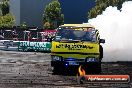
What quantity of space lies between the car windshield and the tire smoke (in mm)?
6378

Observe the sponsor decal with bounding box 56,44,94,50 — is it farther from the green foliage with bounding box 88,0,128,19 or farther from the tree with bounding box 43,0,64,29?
the tree with bounding box 43,0,64,29

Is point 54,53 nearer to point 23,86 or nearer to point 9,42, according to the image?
point 23,86

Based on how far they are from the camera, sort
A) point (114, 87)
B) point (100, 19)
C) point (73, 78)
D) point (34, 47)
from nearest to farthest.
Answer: point (114, 87), point (73, 78), point (100, 19), point (34, 47)

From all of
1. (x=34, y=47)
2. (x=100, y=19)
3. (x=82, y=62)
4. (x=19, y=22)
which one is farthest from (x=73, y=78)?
(x=19, y=22)

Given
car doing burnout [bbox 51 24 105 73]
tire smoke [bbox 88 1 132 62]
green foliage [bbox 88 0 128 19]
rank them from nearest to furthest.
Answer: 1. car doing burnout [bbox 51 24 105 73]
2. tire smoke [bbox 88 1 132 62]
3. green foliage [bbox 88 0 128 19]

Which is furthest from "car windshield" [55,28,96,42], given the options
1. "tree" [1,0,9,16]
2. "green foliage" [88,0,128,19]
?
"tree" [1,0,9,16]

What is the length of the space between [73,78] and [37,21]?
202 feet

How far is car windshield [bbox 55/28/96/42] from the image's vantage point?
56.4 feet

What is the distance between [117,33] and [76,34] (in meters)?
8.73

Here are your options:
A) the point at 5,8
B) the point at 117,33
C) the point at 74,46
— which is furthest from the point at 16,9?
the point at 74,46

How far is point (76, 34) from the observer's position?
17609 mm

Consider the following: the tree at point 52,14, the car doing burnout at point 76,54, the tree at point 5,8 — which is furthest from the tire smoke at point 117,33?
the tree at point 5,8

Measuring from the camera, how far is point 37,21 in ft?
253

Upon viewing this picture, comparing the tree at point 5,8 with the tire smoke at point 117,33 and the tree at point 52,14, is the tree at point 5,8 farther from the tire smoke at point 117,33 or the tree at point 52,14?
the tire smoke at point 117,33
